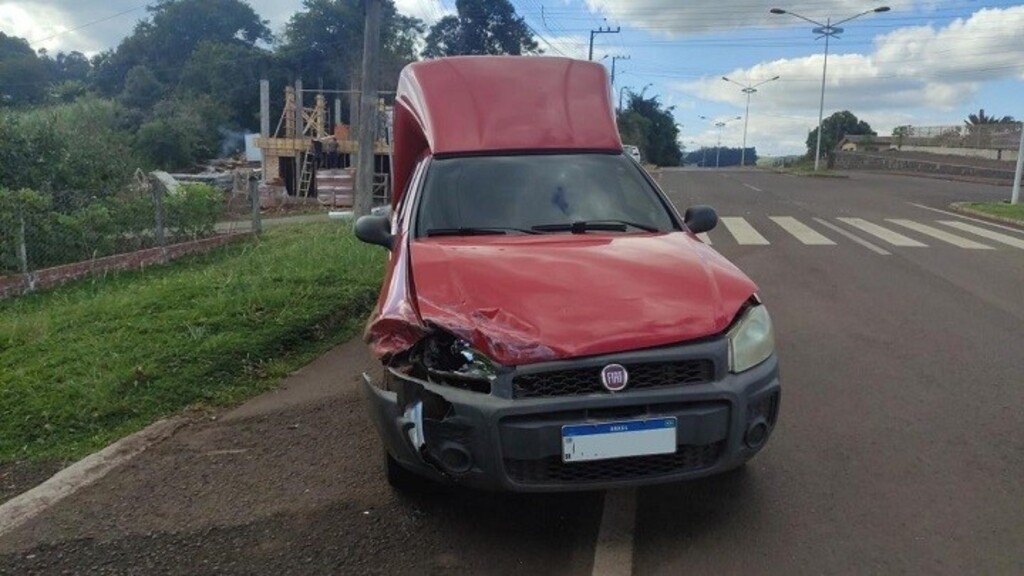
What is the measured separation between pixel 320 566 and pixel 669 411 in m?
1.55

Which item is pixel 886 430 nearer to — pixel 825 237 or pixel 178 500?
pixel 178 500

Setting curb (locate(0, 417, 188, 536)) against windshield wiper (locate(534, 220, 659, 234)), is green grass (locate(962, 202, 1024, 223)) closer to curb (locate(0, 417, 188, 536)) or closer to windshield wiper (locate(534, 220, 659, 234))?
windshield wiper (locate(534, 220, 659, 234))

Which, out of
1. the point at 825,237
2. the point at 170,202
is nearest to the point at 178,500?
the point at 170,202

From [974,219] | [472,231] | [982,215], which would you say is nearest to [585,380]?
[472,231]

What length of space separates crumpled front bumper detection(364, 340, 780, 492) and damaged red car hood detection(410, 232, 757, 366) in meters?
0.09

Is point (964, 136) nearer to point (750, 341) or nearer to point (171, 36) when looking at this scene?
point (750, 341)

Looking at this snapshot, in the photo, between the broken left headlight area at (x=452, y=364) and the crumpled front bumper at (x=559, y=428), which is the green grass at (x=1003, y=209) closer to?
the crumpled front bumper at (x=559, y=428)

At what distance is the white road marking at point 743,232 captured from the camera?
41.8ft

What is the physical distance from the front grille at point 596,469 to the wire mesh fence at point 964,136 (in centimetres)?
4666

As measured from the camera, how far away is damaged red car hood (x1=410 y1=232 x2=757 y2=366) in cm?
311

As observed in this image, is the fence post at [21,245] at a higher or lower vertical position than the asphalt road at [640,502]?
higher

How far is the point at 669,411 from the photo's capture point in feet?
10.2

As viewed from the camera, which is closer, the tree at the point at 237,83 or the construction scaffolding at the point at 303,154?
the construction scaffolding at the point at 303,154

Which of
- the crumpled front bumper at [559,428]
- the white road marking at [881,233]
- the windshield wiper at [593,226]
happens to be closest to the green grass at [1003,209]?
the white road marking at [881,233]
